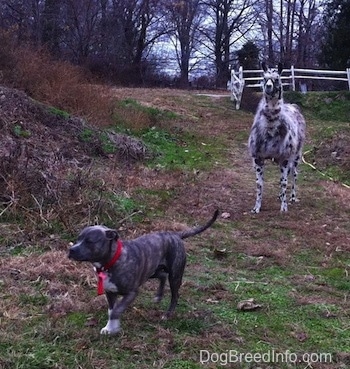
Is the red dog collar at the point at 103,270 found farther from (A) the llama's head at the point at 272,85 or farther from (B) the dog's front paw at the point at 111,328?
(A) the llama's head at the point at 272,85

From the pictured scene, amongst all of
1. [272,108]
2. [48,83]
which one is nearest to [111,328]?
[272,108]

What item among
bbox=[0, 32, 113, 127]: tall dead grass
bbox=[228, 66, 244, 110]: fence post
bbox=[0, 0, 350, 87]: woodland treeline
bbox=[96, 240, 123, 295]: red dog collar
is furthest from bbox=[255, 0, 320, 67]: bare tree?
bbox=[96, 240, 123, 295]: red dog collar

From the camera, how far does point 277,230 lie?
7.87 m

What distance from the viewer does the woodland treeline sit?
27.6 metres

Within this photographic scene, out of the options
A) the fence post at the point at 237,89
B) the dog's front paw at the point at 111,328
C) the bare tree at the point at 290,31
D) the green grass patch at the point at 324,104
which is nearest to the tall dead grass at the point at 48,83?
the fence post at the point at 237,89

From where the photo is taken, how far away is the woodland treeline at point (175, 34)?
1088 inches

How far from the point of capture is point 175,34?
4397cm

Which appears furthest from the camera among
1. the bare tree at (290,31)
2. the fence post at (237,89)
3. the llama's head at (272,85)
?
the bare tree at (290,31)

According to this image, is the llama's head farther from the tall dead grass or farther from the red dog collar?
the red dog collar

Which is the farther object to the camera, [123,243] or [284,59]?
[284,59]

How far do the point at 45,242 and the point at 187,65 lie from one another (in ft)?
132

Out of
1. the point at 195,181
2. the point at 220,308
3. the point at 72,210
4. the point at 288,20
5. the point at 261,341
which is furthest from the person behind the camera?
the point at 288,20

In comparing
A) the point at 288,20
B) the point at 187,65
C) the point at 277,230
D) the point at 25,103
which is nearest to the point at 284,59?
the point at 288,20

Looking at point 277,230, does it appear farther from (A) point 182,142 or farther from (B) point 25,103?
(A) point 182,142
